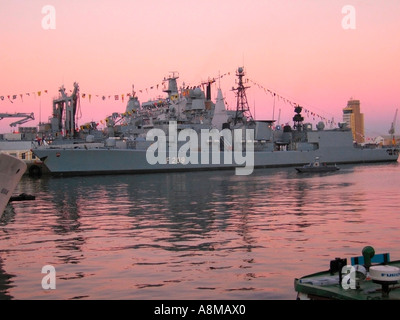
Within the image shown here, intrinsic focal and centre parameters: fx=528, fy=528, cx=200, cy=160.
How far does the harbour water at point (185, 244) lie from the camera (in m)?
11.4

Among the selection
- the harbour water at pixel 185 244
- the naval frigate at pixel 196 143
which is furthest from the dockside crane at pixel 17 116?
the harbour water at pixel 185 244

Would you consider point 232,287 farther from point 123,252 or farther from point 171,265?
point 123,252

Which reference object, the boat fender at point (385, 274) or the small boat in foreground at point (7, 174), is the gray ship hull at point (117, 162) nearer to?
the small boat in foreground at point (7, 174)

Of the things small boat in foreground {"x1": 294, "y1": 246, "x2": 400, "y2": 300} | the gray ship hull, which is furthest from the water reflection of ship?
the gray ship hull

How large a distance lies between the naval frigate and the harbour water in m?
33.1

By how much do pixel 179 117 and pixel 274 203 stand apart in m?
47.2

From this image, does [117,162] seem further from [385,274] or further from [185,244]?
[385,274]

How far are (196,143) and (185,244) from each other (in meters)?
55.2

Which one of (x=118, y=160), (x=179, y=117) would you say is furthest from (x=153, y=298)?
(x=179, y=117)

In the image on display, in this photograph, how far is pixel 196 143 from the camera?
71.1m

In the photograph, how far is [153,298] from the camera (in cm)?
1055

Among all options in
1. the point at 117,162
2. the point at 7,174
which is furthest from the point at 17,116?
the point at 7,174

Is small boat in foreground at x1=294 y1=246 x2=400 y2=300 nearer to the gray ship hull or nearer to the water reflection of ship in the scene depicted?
the water reflection of ship
